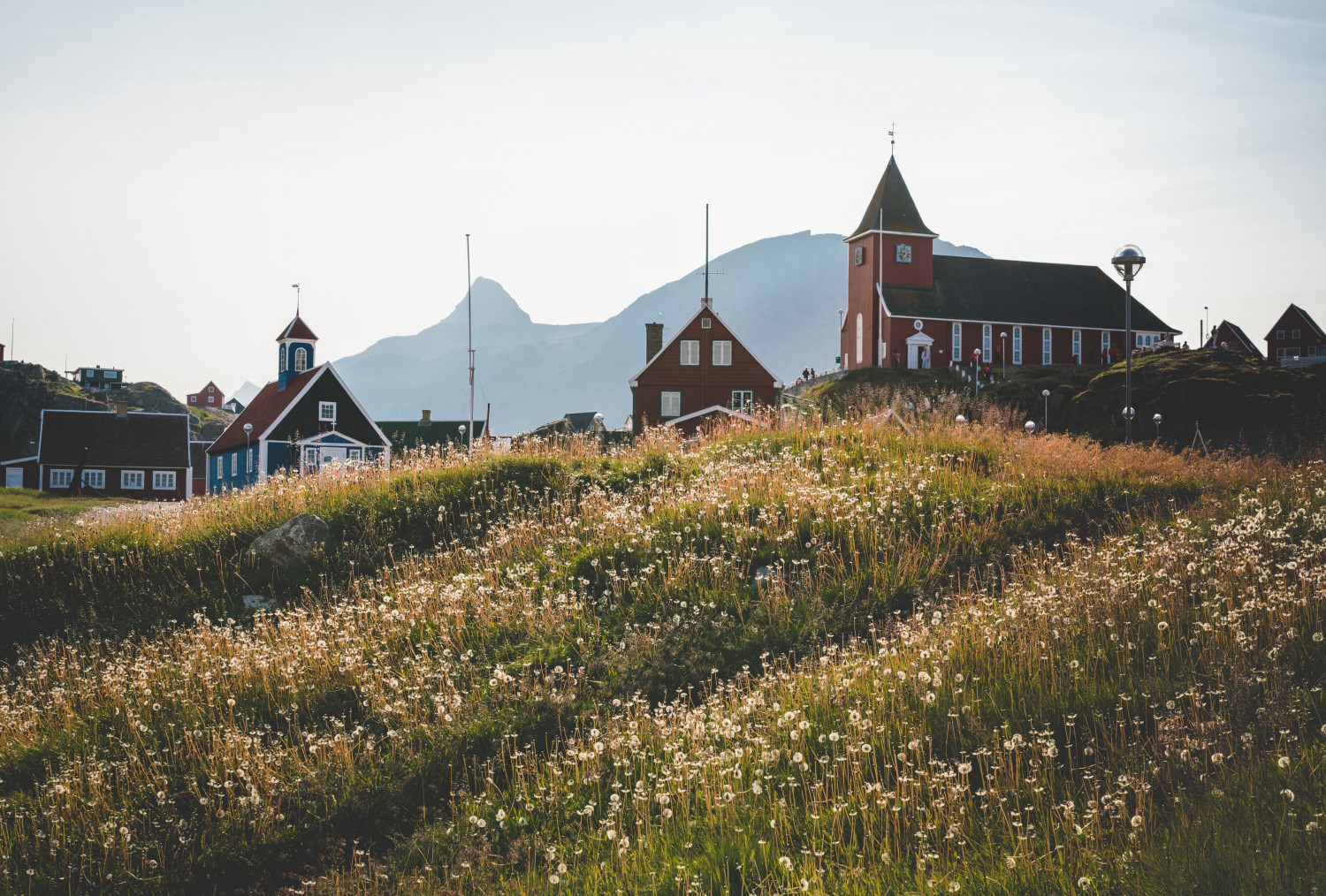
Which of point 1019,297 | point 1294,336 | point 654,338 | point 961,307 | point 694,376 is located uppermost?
point 1294,336

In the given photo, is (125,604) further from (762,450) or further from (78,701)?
(762,450)

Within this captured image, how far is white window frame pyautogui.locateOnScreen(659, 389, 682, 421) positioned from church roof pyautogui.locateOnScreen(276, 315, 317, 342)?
1944 cm

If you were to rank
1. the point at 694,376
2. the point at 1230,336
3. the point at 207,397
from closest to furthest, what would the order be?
the point at 694,376
the point at 1230,336
the point at 207,397

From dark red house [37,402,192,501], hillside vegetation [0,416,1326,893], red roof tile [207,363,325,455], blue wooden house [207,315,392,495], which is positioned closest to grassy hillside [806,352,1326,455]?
hillside vegetation [0,416,1326,893]

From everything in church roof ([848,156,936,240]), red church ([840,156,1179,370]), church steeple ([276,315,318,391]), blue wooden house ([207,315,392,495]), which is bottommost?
blue wooden house ([207,315,392,495])

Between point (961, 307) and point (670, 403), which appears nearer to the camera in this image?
point (670, 403)

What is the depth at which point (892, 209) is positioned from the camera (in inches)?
2324

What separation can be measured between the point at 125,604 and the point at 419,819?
766cm

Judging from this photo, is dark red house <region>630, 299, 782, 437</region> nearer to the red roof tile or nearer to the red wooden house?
the red roof tile

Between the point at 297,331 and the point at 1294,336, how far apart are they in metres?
89.4

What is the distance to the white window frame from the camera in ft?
161

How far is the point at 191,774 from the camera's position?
24.1 ft

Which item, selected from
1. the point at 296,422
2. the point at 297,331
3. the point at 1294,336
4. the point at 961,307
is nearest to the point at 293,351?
the point at 297,331

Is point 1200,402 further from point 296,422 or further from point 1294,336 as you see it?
point 1294,336
